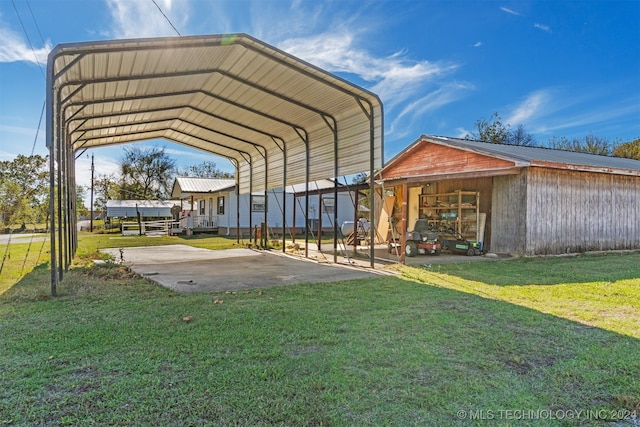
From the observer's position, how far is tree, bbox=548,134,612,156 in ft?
98.7

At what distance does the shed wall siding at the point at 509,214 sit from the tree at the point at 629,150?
74.3ft

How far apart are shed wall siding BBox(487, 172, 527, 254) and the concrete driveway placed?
494 centimetres

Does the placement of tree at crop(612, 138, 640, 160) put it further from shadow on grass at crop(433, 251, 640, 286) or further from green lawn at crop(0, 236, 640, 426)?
green lawn at crop(0, 236, 640, 426)

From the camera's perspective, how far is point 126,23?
26.3 ft

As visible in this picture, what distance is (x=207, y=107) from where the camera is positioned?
11281mm

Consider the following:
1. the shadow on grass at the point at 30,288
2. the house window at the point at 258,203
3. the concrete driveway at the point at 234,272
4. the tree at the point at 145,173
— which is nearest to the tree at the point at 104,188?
the tree at the point at 145,173

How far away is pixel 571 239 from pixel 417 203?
5079 mm

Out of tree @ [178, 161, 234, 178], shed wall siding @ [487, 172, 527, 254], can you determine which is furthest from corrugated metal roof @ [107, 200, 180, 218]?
shed wall siding @ [487, 172, 527, 254]

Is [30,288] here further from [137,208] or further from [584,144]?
[584,144]

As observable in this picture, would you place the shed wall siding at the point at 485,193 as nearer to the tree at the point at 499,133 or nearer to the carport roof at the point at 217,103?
the carport roof at the point at 217,103

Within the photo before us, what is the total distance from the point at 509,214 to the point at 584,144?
25.8 m

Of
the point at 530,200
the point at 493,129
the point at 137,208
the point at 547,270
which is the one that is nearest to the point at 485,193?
the point at 530,200

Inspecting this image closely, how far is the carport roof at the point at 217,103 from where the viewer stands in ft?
22.7

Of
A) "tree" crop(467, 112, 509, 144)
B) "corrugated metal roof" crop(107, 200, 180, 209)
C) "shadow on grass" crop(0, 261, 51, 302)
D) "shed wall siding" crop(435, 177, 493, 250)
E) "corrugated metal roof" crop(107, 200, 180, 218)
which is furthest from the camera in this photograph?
"tree" crop(467, 112, 509, 144)
